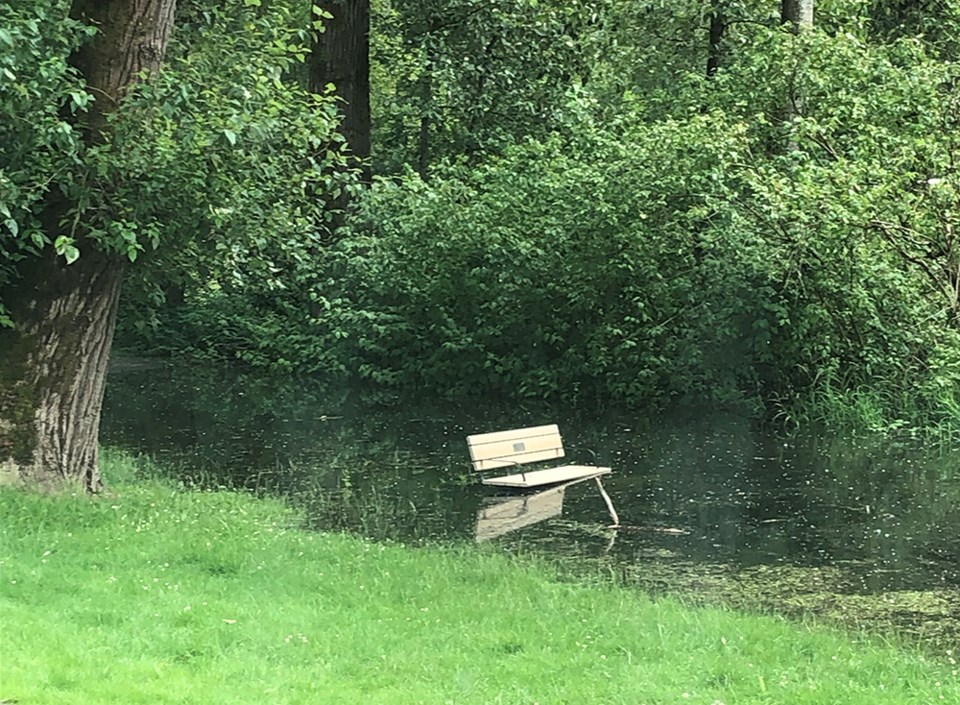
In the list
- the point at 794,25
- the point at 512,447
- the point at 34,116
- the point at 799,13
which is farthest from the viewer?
the point at 799,13

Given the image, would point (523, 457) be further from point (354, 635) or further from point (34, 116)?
point (354, 635)

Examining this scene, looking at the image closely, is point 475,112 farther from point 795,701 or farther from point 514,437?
point 795,701

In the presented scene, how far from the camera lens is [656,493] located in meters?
12.3

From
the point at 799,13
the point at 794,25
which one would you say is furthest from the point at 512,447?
the point at 799,13

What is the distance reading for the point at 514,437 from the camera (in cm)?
1228

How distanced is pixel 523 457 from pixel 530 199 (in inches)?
285

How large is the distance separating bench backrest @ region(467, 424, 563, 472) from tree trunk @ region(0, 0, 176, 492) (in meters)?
3.60

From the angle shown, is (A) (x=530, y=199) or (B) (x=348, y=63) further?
(B) (x=348, y=63)

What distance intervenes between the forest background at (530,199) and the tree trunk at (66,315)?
38mm

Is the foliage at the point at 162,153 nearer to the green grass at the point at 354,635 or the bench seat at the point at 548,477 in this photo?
the green grass at the point at 354,635

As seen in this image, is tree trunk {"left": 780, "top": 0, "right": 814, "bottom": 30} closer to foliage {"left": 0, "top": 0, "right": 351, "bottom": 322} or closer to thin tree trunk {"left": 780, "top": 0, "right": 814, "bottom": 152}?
thin tree trunk {"left": 780, "top": 0, "right": 814, "bottom": 152}

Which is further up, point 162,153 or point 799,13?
point 799,13

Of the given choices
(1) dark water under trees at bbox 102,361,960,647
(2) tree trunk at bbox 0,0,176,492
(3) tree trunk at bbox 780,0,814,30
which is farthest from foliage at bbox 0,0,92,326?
(3) tree trunk at bbox 780,0,814,30

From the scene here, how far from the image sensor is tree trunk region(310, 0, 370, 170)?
21.2 meters
